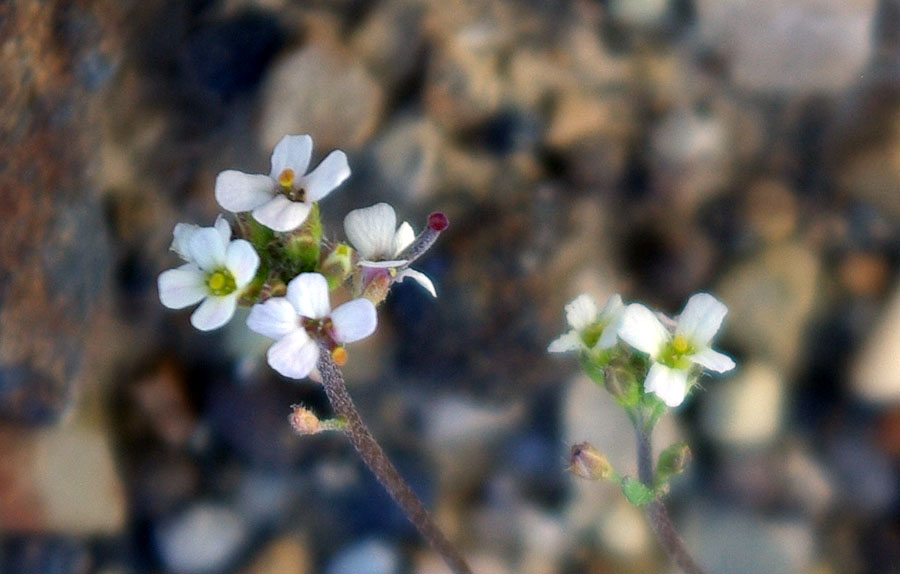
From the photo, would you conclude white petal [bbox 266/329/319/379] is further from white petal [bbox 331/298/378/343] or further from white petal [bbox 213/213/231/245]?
white petal [bbox 213/213/231/245]

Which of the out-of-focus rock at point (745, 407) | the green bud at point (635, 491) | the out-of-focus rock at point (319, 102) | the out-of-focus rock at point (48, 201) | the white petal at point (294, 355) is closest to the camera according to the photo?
the white petal at point (294, 355)

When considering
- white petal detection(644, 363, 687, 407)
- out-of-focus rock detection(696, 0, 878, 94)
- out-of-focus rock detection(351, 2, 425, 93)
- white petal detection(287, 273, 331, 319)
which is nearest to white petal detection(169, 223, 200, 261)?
white petal detection(287, 273, 331, 319)

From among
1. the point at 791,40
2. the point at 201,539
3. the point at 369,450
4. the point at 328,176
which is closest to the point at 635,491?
the point at 369,450

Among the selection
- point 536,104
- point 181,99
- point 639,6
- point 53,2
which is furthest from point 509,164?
point 53,2

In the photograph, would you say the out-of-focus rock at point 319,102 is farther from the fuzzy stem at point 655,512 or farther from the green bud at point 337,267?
the fuzzy stem at point 655,512

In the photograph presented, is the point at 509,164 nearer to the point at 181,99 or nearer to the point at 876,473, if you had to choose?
the point at 181,99

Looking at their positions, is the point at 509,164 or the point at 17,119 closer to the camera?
the point at 17,119

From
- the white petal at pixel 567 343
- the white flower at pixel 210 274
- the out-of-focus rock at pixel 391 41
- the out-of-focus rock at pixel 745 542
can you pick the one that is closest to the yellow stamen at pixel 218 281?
the white flower at pixel 210 274
